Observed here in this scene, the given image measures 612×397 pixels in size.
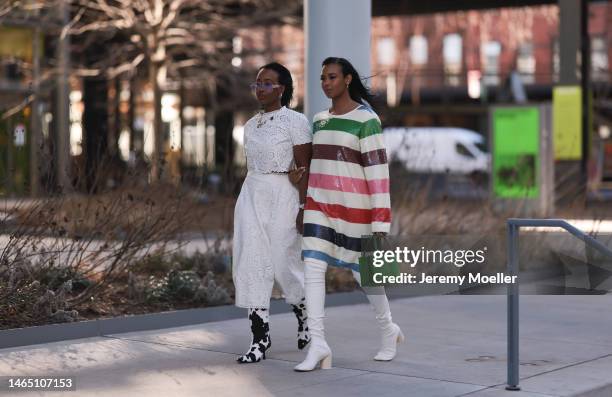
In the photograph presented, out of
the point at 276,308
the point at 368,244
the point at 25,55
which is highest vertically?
the point at 25,55

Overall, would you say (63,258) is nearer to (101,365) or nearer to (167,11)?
(101,365)

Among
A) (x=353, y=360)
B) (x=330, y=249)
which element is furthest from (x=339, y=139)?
(x=353, y=360)

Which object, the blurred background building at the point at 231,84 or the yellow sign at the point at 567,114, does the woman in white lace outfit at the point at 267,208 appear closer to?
the blurred background building at the point at 231,84

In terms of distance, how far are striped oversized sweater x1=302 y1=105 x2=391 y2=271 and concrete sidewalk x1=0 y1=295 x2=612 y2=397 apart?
31.3 inches

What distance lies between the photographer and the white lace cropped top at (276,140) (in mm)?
7508

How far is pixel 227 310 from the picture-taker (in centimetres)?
974

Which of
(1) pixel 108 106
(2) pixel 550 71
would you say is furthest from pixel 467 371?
(2) pixel 550 71

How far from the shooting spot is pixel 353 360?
25.3 feet

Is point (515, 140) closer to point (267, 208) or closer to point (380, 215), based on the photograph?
point (267, 208)

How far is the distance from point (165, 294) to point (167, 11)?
17237mm

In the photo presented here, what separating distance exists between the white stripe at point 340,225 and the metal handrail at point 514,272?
972 millimetres

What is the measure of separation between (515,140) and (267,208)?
12967mm

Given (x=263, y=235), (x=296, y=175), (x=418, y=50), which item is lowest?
(x=263, y=235)

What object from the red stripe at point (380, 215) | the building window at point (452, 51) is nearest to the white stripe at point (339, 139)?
the red stripe at point (380, 215)
